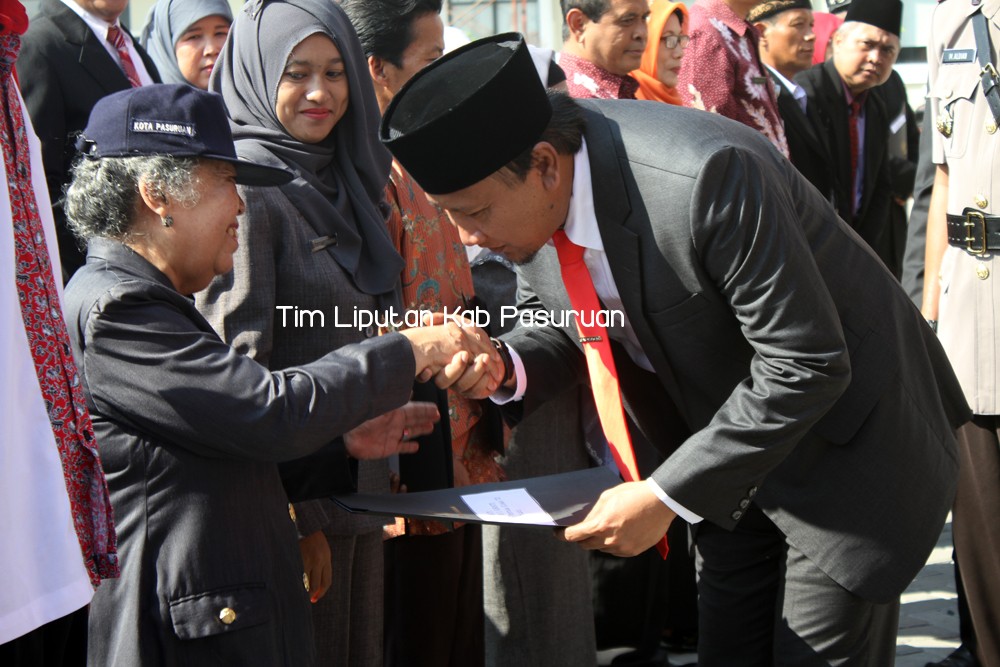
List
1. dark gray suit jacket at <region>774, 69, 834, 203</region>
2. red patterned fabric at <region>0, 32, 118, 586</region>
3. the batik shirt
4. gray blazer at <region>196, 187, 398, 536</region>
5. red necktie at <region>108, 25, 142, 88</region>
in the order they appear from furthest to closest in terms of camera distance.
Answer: dark gray suit jacket at <region>774, 69, 834, 203</region>
the batik shirt
red necktie at <region>108, 25, 142, 88</region>
gray blazer at <region>196, 187, 398, 536</region>
red patterned fabric at <region>0, 32, 118, 586</region>

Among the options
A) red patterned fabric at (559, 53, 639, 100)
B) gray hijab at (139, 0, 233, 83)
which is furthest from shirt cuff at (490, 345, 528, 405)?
gray hijab at (139, 0, 233, 83)

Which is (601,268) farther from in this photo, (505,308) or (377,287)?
(505,308)

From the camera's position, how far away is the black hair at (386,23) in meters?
3.57

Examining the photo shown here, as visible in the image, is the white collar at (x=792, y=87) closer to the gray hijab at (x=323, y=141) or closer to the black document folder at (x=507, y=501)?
the gray hijab at (x=323, y=141)

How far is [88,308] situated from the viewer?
213cm

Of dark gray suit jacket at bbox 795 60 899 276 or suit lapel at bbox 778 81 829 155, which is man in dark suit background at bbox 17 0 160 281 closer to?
suit lapel at bbox 778 81 829 155

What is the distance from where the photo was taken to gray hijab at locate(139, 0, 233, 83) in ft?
15.2

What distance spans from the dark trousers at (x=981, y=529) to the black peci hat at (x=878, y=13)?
3151mm

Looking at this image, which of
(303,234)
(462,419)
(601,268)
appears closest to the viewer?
(601,268)

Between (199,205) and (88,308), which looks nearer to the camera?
(88,308)

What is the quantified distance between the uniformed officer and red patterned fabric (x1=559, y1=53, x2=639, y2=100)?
1.12 meters

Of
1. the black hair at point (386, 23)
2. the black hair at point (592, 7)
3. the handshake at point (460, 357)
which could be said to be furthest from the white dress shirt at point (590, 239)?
the black hair at point (592, 7)

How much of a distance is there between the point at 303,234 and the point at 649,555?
175cm

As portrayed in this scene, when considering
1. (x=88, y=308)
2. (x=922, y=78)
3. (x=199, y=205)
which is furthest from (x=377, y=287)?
(x=922, y=78)
